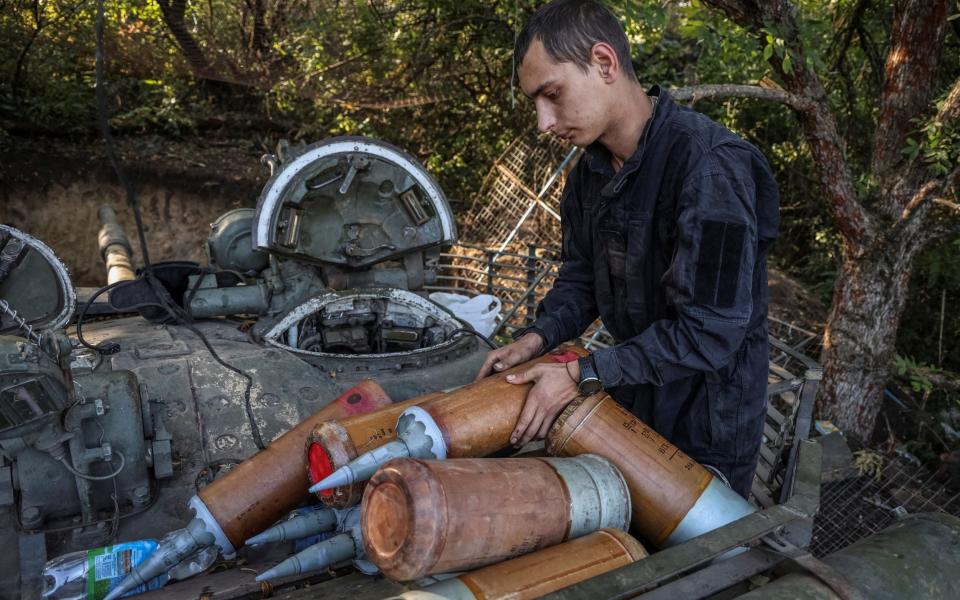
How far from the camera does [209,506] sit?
1.94 metres

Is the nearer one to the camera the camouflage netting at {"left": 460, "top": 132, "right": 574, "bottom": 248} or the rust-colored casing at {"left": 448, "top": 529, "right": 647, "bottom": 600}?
the rust-colored casing at {"left": 448, "top": 529, "right": 647, "bottom": 600}

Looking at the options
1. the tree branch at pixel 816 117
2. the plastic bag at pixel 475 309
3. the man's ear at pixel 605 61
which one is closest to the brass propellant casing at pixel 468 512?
the man's ear at pixel 605 61

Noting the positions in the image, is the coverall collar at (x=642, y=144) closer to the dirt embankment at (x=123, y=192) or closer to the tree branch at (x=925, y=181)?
the tree branch at (x=925, y=181)

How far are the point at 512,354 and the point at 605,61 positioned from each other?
0.93 m

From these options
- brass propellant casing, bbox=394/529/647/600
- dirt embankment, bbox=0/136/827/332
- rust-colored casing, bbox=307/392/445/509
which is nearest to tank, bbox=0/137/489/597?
rust-colored casing, bbox=307/392/445/509

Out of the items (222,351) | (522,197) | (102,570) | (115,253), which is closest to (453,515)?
(102,570)

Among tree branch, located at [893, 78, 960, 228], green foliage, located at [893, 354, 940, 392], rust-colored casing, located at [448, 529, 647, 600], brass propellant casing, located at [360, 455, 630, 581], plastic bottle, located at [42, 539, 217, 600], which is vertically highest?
tree branch, located at [893, 78, 960, 228]

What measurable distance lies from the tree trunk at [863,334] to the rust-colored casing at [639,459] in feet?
13.7

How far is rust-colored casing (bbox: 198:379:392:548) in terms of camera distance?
6.41 feet

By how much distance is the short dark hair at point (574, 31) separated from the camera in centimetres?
203

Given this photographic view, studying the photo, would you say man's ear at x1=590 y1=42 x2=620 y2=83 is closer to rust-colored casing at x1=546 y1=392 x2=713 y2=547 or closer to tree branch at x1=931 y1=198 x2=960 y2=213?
rust-colored casing at x1=546 y1=392 x2=713 y2=547

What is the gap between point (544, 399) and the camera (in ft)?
6.52

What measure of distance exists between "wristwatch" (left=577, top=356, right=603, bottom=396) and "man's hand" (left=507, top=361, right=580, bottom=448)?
12 mm

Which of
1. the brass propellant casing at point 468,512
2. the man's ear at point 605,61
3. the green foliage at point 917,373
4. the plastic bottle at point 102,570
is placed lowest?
the green foliage at point 917,373
